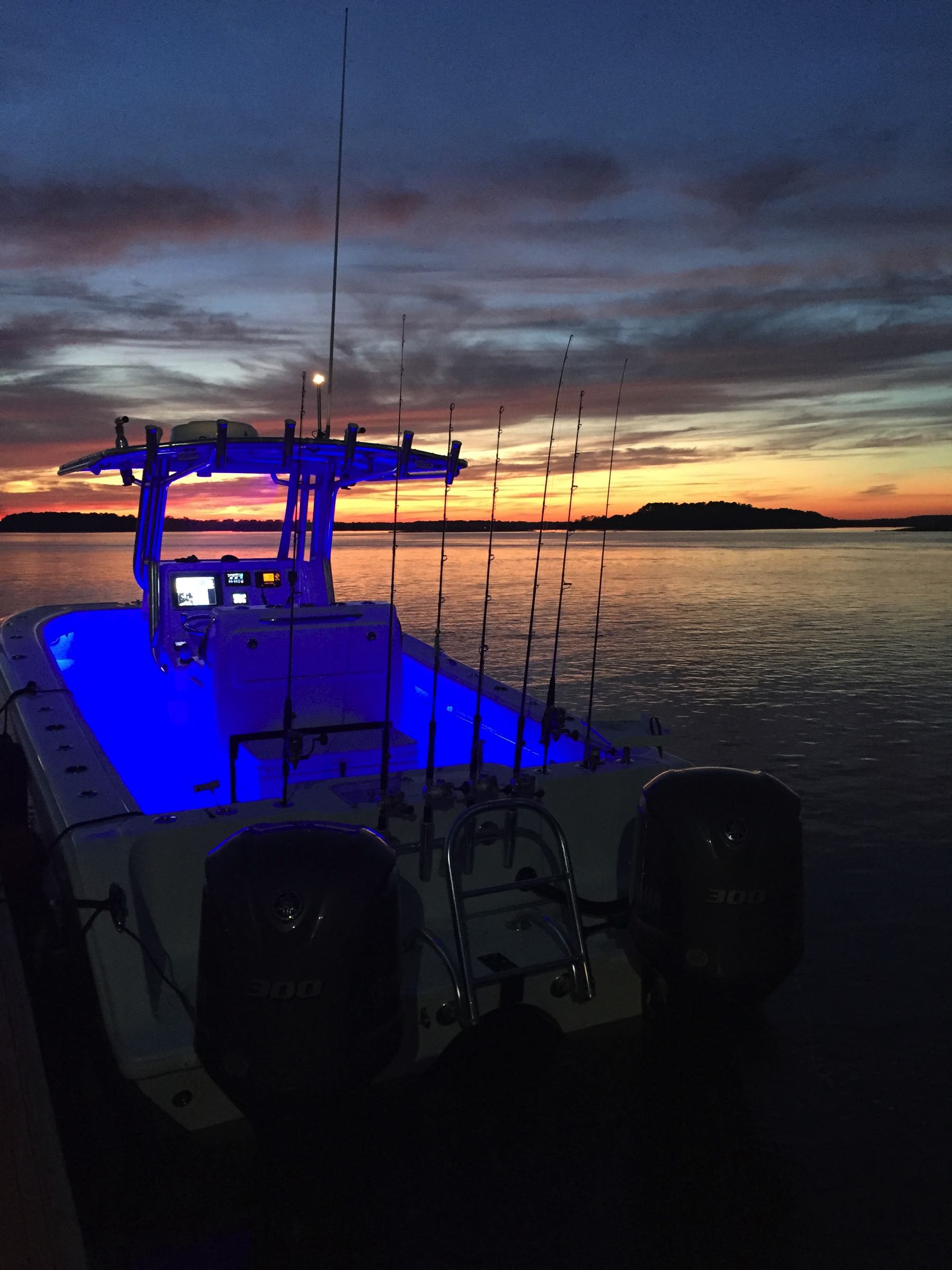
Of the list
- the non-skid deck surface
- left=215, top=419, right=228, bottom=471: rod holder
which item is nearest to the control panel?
left=215, top=419, right=228, bottom=471: rod holder

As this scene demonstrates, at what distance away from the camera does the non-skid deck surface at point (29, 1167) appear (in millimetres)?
2639

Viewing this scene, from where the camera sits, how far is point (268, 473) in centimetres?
786

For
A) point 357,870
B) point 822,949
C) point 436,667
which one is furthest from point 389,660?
point 822,949

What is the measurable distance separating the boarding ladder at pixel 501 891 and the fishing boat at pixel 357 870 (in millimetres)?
12

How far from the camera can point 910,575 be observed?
42.6 m

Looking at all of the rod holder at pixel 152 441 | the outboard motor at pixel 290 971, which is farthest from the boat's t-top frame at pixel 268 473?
the outboard motor at pixel 290 971

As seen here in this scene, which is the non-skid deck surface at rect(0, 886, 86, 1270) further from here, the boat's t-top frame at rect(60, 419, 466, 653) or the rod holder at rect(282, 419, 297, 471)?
the rod holder at rect(282, 419, 297, 471)

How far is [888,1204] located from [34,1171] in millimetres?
3048

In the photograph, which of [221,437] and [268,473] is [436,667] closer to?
[221,437]

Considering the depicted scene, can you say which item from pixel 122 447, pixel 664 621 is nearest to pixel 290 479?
pixel 122 447

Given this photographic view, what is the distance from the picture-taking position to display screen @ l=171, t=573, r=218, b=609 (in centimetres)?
725

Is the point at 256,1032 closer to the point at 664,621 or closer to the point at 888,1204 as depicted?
the point at 888,1204

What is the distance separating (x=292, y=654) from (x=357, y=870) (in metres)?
2.47

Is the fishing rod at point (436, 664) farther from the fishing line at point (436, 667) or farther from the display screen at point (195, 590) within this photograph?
the display screen at point (195, 590)
